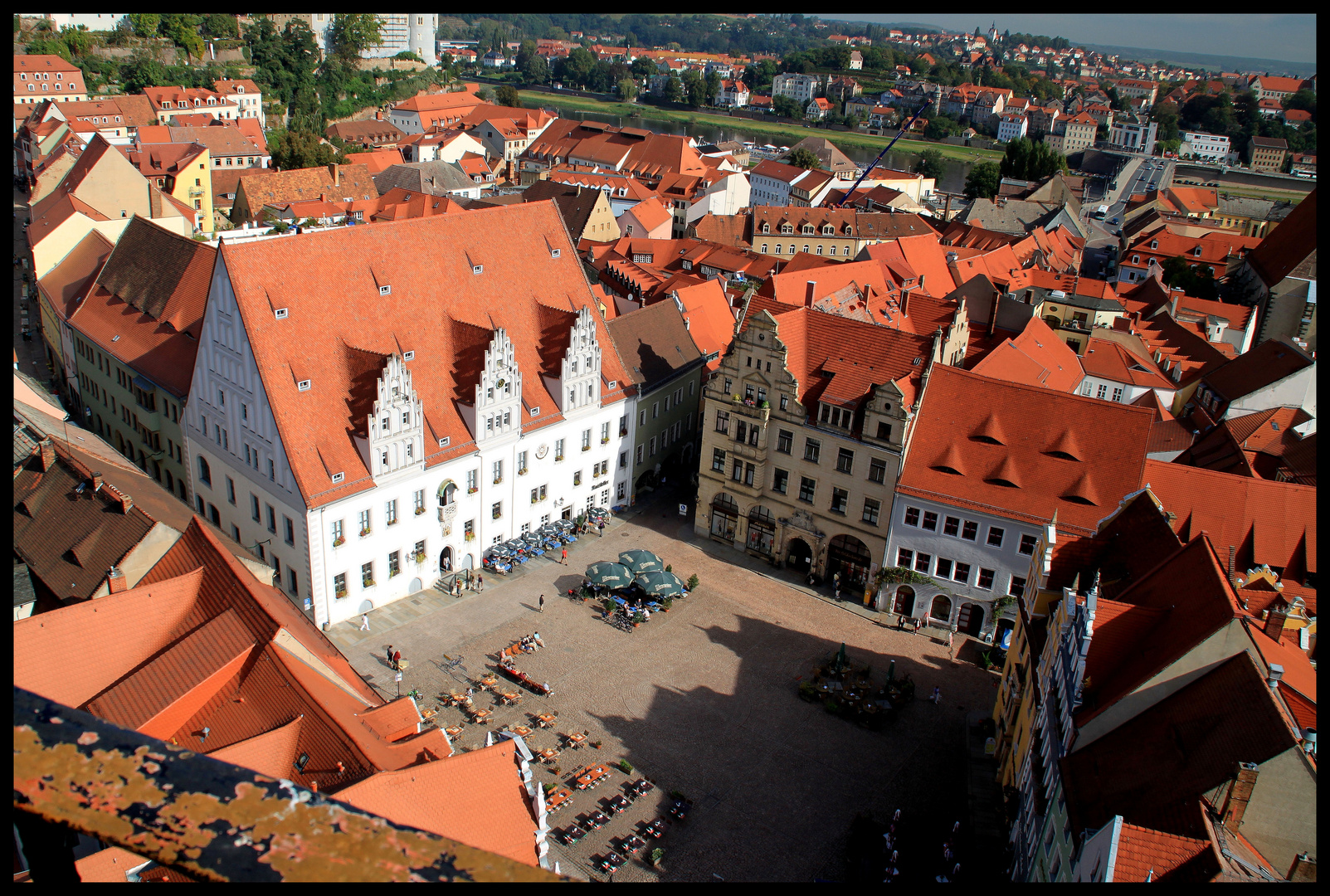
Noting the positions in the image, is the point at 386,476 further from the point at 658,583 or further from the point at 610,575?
the point at 658,583

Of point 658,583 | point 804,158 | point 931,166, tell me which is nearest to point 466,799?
point 658,583

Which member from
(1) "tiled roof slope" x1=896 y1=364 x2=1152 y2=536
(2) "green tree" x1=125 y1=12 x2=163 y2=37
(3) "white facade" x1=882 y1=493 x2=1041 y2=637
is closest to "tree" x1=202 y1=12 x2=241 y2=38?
(2) "green tree" x1=125 y1=12 x2=163 y2=37

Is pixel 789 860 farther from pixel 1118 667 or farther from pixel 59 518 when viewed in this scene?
pixel 59 518

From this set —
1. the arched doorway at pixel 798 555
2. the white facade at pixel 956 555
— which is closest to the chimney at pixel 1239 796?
the white facade at pixel 956 555

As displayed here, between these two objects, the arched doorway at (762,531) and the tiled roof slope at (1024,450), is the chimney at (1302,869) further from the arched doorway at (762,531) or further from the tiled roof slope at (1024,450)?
the arched doorway at (762,531)

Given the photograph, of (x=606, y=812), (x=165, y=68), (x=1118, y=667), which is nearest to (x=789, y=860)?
(x=606, y=812)

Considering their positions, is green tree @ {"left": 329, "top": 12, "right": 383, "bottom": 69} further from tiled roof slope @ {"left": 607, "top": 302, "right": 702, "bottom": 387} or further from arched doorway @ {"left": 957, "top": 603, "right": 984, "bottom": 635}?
arched doorway @ {"left": 957, "top": 603, "right": 984, "bottom": 635}

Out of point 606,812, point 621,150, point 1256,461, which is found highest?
point 621,150
